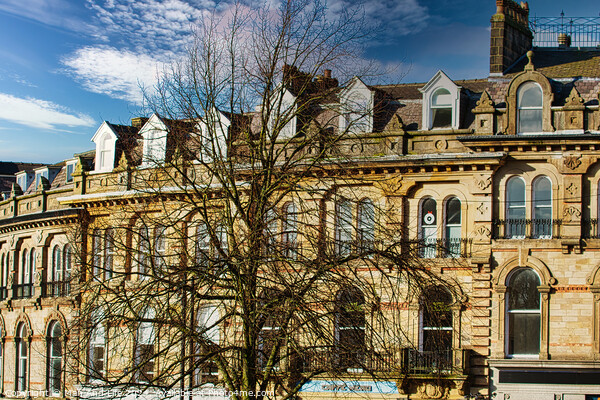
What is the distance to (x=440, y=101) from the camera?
3064 cm

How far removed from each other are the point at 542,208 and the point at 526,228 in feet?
2.66

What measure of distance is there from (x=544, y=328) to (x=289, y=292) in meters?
12.1

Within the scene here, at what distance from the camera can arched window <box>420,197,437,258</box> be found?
3022cm

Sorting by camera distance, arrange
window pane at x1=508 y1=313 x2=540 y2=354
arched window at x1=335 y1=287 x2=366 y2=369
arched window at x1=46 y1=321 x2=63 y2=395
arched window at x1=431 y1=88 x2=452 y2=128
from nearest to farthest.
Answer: arched window at x1=335 y1=287 x2=366 y2=369 → window pane at x1=508 y1=313 x2=540 y2=354 → arched window at x1=431 y1=88 x2=452 y2=128 → arched window at x1=46 y1=321 x2=63 y2=395

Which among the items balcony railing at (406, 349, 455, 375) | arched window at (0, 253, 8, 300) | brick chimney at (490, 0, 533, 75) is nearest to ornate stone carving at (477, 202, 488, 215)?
balcony railing at (406, 349, 455, 375)

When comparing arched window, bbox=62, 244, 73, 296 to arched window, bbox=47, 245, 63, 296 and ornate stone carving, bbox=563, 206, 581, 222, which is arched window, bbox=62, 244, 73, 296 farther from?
ornate stone carving, bbox=563, 206, 581, 222

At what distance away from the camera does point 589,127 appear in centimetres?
2833

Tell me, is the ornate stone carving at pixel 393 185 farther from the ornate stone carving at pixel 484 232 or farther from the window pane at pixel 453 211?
the ornate stone carving at pixel 484 232

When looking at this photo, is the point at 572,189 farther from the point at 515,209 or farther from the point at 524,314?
the point at 524,314

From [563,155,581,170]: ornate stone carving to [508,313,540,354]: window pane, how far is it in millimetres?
4690

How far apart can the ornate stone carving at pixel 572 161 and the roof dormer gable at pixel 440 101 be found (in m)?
3.96

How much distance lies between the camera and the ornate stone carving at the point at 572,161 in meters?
28.3

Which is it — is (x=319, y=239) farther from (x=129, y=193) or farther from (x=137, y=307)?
(x=129, y=193)

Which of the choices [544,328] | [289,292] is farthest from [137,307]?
[544,328]
